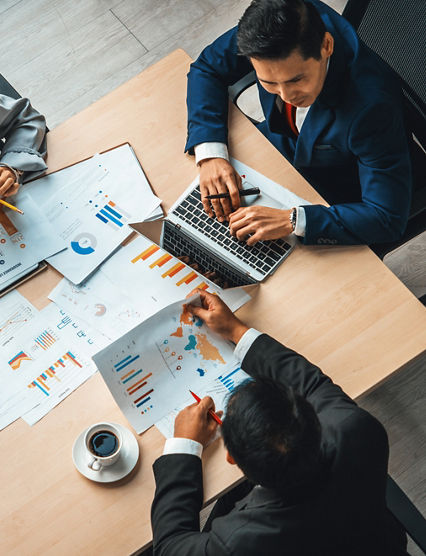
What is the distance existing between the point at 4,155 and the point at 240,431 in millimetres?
987

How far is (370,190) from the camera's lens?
1332 mm

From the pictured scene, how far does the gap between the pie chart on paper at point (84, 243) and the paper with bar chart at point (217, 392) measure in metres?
0.43

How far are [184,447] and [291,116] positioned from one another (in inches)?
36.5

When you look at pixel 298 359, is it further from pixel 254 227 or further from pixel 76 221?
pixel 76 221

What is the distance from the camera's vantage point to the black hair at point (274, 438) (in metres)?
0.91

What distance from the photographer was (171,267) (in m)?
1.33

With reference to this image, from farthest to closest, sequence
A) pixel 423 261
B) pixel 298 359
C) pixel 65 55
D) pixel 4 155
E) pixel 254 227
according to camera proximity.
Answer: pixel 65 55 → pixel 423 261 → pixel 4 155 → pixel 254 227 → pixel 298 359

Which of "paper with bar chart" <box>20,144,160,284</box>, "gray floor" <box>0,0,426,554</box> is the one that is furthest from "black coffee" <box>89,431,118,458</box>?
"gray floor" <box>0,0,426,554</box>

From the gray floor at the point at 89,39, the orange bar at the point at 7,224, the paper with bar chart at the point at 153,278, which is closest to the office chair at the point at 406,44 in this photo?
the paper with bar chart at the point at 153,278

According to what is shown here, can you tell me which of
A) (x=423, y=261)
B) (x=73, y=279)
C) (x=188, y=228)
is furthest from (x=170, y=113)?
(x=423, y=261)

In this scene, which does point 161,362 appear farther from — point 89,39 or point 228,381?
point 89,39

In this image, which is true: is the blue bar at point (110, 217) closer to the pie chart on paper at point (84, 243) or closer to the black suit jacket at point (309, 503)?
the pie chart on paper at point (84, 243)

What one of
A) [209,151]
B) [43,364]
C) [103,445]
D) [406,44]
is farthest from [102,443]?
[406,44]

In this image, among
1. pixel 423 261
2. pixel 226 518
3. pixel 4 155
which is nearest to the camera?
pixel 226 518
